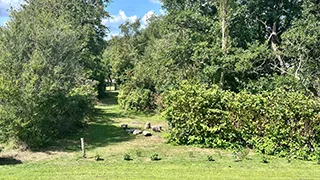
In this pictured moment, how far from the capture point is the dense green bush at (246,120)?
37.7 ft

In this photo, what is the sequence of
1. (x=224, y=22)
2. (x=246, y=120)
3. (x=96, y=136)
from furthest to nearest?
(x=224, y=22) → (x=96, y=136) → (x=246, y=120)

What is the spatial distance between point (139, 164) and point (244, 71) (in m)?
8.38

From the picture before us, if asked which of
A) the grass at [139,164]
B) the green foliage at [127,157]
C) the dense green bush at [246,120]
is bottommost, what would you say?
the grass at [139,164]

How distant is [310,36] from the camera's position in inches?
599

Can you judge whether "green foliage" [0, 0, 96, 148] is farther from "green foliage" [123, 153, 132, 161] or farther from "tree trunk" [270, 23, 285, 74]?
"tree trunk" [270, 23, 285, 74]

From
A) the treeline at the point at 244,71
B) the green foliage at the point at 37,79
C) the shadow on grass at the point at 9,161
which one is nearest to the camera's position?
the shadow on grass at the point at 9,161

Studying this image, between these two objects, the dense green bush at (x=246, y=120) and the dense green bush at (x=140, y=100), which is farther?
the dense green bush at (x=140, y=100)

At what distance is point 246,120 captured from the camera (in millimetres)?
12312

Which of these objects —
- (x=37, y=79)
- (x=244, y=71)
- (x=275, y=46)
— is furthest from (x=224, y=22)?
(x=37, y=79)

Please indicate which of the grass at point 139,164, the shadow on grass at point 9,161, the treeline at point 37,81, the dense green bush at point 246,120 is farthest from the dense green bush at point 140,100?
the shadow on grass at point 9,161

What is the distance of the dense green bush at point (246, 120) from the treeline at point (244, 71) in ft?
0.12

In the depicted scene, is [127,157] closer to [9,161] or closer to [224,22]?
[9,161]

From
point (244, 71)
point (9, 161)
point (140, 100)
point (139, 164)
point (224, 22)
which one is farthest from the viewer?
point (140, 100)

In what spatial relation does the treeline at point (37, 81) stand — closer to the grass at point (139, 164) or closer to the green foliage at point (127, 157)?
the grass at point (139, 164)
